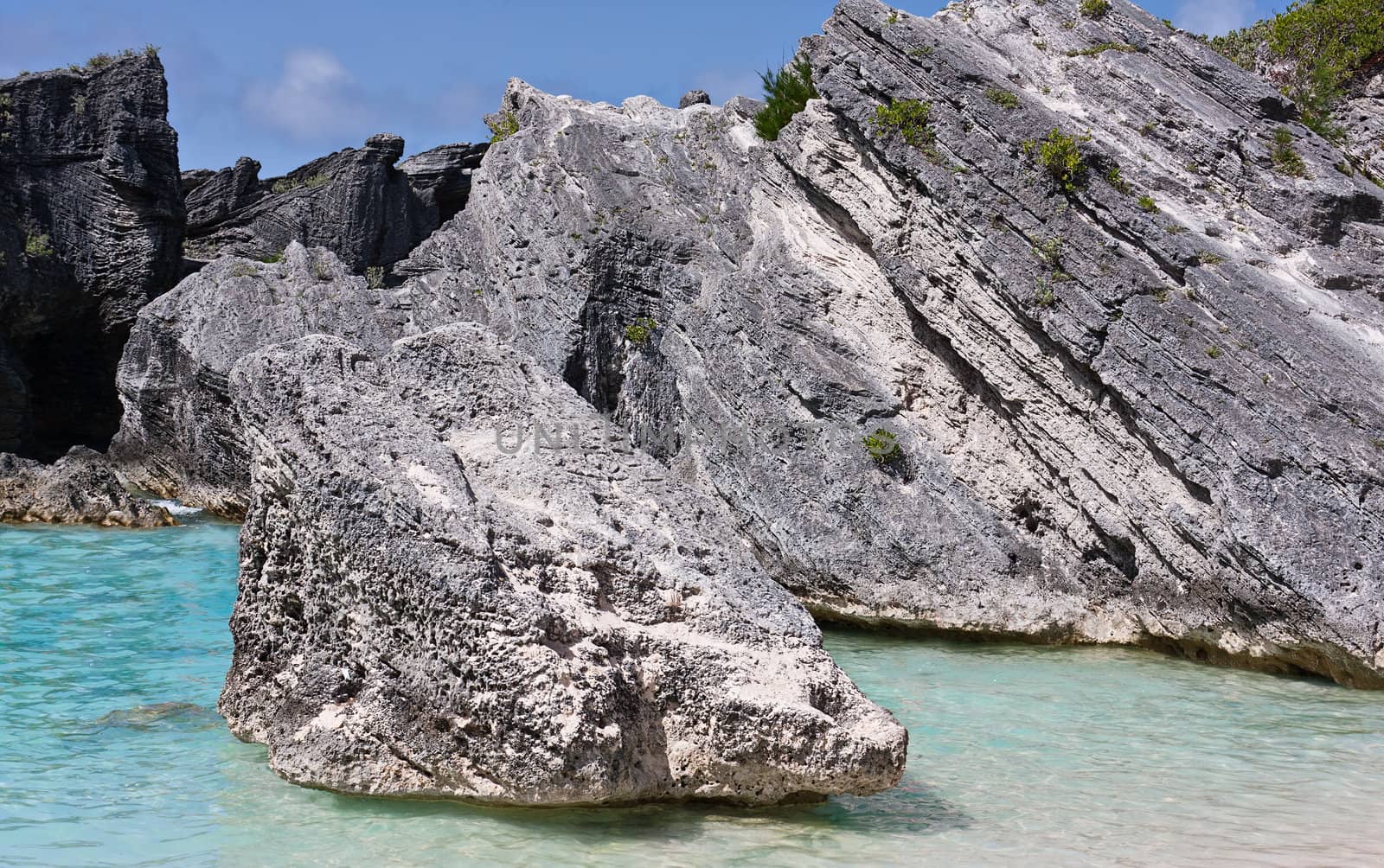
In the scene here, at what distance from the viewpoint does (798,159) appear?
1586cm

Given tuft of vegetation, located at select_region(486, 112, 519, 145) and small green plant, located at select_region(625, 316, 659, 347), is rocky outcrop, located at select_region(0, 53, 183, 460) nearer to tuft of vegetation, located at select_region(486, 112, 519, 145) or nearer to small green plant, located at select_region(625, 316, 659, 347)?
tuft of vegetation, located at select_region(486, 112, 519, 145)

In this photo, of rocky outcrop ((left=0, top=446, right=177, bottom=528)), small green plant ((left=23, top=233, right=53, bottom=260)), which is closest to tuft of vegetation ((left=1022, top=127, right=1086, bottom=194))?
rocky outcrop ((left=0, top=446, right=177, bottom=528))

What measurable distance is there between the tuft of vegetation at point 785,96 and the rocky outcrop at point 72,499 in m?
12.2

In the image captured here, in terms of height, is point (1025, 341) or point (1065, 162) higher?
point (1065, 162)

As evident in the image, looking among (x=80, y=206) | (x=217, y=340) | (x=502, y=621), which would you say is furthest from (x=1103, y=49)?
(x=80, y=206)

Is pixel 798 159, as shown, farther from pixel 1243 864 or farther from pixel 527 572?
pixel 1243 864

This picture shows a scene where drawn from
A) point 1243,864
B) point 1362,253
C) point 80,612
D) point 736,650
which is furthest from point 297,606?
point 1362,253

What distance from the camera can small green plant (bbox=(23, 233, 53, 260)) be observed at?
83.1 ft

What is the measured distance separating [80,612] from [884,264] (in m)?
10.3

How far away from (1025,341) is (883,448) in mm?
2049

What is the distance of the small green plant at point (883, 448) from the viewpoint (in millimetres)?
13570

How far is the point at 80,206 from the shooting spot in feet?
84.8

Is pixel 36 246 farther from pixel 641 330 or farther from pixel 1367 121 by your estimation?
pixel 1367 121

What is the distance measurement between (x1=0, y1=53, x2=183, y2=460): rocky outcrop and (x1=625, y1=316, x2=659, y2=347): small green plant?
15.1 m
